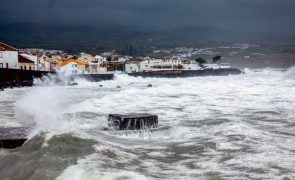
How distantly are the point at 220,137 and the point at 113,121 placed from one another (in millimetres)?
3415

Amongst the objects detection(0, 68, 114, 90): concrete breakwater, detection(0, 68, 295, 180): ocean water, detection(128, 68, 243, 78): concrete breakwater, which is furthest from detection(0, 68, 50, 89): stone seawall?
detection(0, 68, 295, 180): ocean water

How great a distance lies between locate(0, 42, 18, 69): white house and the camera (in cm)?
6165

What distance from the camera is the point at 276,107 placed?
837 inches

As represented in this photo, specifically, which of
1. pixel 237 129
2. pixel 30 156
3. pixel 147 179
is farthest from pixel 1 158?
pixel 237 129

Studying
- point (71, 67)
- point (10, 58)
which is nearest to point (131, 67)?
point (71, 67)

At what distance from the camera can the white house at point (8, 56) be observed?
6165cm

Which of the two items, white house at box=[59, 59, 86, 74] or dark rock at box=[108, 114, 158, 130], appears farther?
white house at box=[59, 59, 86, 74]

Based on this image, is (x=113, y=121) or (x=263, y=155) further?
(x=113, y=121)

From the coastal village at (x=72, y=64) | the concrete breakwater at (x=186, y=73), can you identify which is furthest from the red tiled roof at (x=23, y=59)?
the concrete breakwater at (x=186, y=73)

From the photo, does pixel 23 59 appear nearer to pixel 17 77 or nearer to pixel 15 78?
pixel 17 77

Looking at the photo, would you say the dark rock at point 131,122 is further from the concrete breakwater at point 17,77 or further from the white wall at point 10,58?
the white wall at point 10,58

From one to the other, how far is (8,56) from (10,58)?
70 centimetres

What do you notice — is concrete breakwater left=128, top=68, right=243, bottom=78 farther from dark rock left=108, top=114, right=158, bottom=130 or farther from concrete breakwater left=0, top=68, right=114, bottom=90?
dark rock left=108, top=114, right=158, bottom=130

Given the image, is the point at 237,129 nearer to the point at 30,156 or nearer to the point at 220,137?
the point at 220,137
